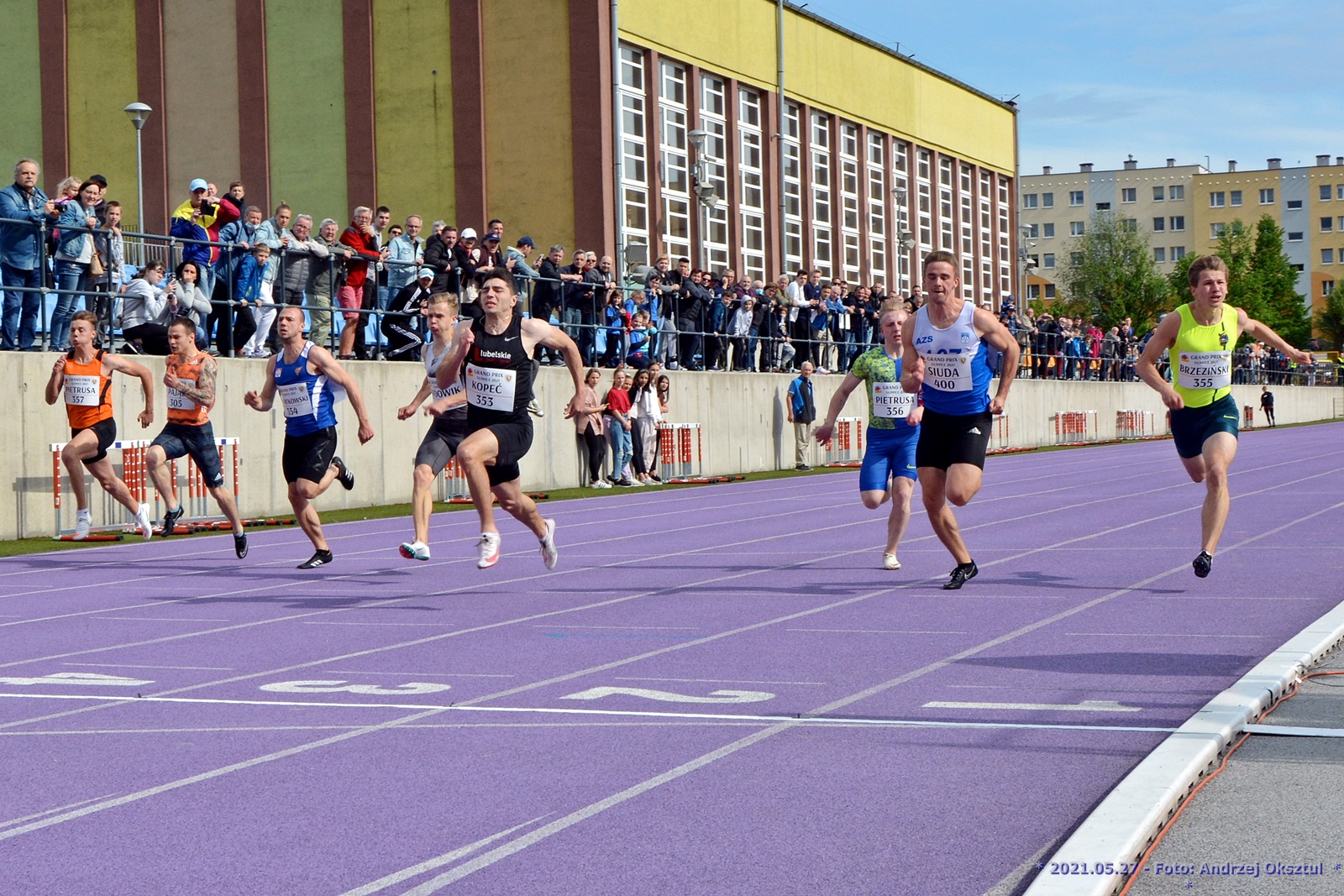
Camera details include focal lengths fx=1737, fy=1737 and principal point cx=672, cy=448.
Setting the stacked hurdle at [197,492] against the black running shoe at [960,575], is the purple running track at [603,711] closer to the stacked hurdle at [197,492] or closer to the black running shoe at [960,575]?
the black running shoe at [960,575]

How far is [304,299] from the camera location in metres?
21.8

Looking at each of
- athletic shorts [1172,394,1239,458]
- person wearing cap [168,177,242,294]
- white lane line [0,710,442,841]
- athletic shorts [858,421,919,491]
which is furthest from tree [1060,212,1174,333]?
white lane line [0,710,442,841]

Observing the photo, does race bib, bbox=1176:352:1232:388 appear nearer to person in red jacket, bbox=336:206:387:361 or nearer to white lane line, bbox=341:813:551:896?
white lane line, bbox=341:813:551:896

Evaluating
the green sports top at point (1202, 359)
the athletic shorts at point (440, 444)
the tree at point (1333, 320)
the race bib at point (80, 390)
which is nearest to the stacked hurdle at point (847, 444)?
the race bib at point (80, 390)

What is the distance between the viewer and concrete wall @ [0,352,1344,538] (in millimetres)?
18281

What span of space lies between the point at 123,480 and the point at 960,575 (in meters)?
11.0

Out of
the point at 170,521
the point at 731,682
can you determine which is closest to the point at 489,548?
the point at 731,682

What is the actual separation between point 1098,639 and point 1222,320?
Answer: 3.48 metres

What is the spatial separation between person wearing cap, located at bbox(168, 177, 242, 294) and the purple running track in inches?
228

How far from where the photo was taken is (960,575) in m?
11.7

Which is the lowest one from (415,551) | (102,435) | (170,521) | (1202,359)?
(170,521)

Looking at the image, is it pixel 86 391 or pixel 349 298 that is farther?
pixel 349 298

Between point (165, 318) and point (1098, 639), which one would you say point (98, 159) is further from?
point (1098, 639)

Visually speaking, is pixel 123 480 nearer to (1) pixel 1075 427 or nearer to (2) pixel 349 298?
(2) pixel 349 298
